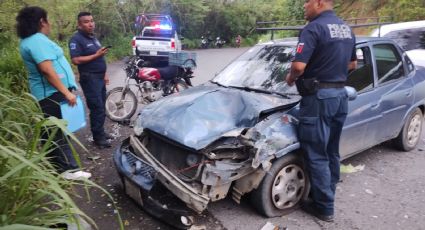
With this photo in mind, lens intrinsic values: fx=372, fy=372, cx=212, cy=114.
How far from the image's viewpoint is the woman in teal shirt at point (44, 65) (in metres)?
3.50

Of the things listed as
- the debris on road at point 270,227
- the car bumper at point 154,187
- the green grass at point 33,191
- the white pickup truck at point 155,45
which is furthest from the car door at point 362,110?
the white pickup truck at point 155,45

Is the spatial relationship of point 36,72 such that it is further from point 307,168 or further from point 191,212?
point 307,168

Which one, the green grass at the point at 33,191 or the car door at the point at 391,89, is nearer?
the green grass at the point at 33,191

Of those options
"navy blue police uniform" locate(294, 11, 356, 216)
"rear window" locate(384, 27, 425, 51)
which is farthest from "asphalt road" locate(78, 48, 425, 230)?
"rear window" locate(384, 27, 425, 51)

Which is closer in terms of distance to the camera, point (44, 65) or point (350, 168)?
point (44, 65)

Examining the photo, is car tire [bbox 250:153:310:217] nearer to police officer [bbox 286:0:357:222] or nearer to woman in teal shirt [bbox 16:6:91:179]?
police officer [bbox 286:0:357:222]

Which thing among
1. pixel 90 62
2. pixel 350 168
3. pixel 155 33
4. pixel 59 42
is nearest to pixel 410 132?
pixel 350 168

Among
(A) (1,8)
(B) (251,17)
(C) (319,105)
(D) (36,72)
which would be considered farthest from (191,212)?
(B) (251,17)

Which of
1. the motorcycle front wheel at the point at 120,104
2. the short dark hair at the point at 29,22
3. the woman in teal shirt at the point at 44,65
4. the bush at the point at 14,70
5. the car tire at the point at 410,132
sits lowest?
the car tire at the point at 410,132

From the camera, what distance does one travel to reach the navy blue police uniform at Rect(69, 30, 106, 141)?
15.8 feet

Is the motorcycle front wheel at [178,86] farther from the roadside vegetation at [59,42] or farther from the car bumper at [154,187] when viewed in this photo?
the car bumper at [154,187]

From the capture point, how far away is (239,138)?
10.5ft

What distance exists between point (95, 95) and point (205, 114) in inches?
83.7

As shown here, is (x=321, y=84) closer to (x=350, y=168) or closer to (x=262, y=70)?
(x=262, y=70)
